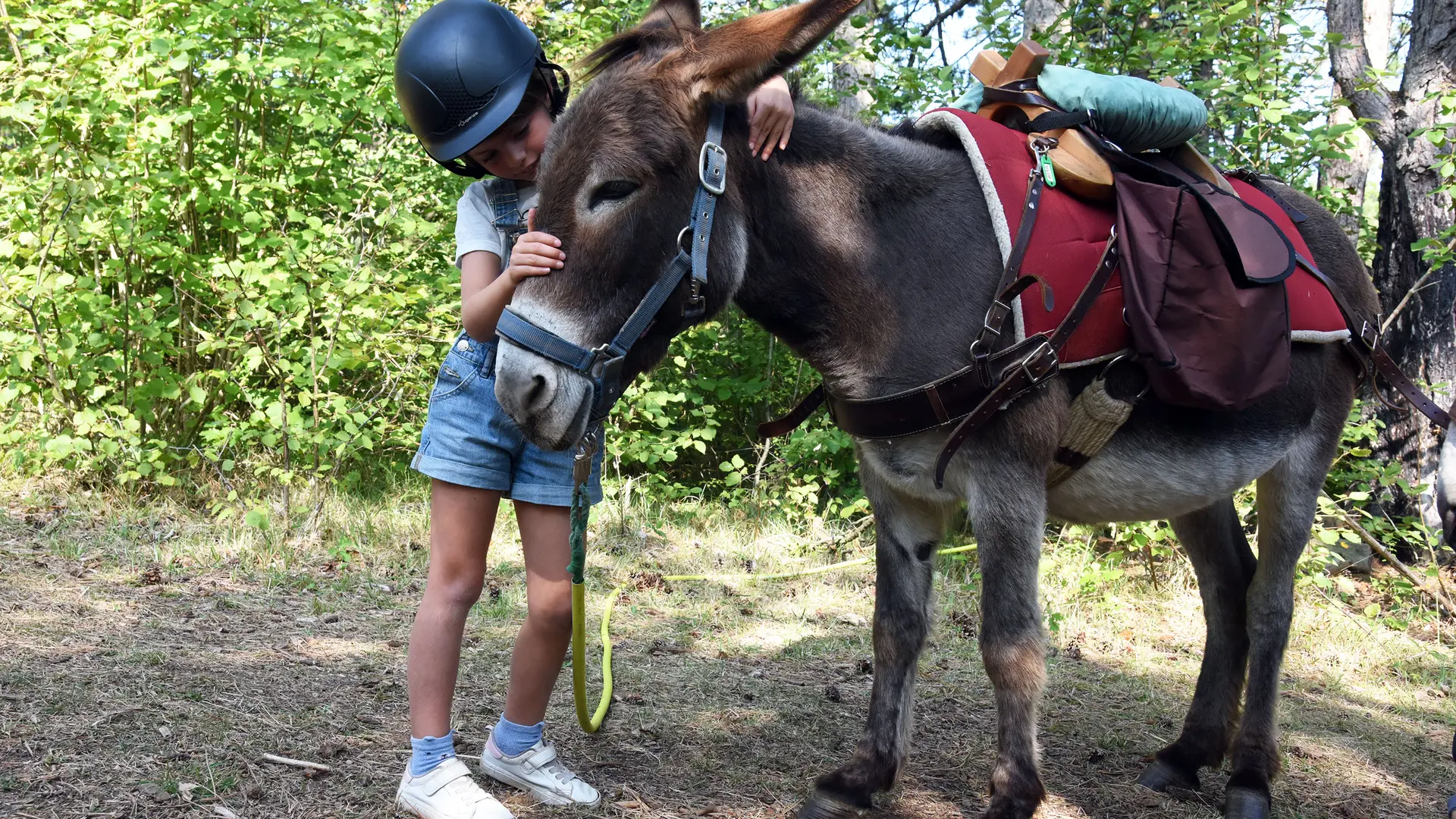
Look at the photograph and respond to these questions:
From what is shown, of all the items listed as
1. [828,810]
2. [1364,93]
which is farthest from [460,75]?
[1364,93]

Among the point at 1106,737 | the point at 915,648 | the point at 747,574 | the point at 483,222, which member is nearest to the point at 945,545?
the point at 747,574

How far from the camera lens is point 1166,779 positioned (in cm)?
316

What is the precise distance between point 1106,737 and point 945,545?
2.14m

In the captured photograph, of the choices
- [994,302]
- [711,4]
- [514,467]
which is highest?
[711,4]

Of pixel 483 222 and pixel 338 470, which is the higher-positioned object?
pixel 483 222

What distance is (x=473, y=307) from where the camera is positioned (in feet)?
7.77

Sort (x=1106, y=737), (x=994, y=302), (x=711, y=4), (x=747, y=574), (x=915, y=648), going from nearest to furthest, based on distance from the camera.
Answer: (x=994, y=302), (x=915, y=648), (x=1106, y=737), (x=747, y=574), (x=711, y=4)

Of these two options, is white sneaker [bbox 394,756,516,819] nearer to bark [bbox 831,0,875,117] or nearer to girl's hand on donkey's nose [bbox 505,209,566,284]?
girl's hand on donkey's nose [bbox 505,209,566,284]

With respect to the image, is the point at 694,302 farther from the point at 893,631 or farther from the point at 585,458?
the point at 893,631

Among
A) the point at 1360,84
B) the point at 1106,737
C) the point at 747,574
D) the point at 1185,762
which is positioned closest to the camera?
the point at 1185,762

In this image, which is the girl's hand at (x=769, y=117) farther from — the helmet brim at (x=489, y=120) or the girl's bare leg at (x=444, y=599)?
the girl's bare leg at (x=444, y=599)

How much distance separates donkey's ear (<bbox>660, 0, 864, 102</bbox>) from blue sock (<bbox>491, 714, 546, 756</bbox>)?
69.4 inches

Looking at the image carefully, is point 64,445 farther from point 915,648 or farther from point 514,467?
point 915,648

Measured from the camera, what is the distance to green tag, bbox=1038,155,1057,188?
2514 millimetres
